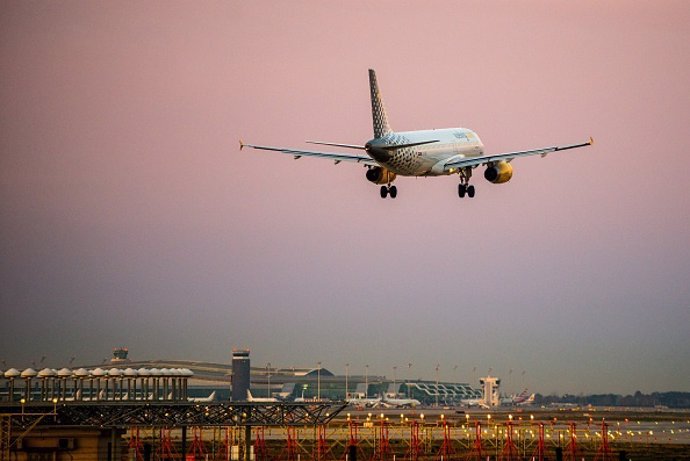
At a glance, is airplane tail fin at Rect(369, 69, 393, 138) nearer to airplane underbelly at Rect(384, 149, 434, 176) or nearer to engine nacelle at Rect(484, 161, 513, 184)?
airplane underbelly at Rect(384, 149, 434, 176)

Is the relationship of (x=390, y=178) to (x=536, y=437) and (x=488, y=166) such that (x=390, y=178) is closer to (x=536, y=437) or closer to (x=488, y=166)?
(x=488, y=166)

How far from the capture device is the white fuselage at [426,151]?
114m

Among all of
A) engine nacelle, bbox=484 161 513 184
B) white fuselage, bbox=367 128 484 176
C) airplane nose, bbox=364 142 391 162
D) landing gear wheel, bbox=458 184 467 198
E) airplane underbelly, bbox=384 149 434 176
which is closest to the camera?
airplane nose, bbox=364 142 391 162

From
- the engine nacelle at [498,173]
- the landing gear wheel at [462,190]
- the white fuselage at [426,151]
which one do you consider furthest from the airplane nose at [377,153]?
the engine nacelle at [498,173]

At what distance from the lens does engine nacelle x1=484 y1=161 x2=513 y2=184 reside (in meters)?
120

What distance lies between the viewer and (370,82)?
124938 mm

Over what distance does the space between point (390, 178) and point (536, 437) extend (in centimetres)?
5174

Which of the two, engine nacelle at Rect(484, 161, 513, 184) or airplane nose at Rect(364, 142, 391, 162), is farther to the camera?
engine nacelle at Rect(484, 161, 513, 184)

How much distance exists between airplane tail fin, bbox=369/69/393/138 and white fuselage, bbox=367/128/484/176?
140 inches

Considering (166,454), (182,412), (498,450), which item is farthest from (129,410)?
(498,450)

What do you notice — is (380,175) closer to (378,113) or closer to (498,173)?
(378,113)

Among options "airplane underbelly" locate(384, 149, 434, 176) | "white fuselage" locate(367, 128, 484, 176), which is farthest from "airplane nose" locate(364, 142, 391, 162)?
"airplane underbelly" locate(384, 149, 434, 176)

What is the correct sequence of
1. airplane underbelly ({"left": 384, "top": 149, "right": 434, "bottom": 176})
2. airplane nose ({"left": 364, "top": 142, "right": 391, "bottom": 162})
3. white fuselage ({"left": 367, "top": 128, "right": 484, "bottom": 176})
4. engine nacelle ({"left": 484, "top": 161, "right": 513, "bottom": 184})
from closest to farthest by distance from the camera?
airplane nose ({"left": 364, "top": 142, "right": 391, "bottom": 162}) < white fuselage ({"left": 367, "top": 128, "right": 484, "bottom": 176}) < airplane underbelly ({"left": 384, "top": 149, "right": 434, "bottom": 176}) < engine nacelle ({"left": 484, "top": 161, "right": 513, "bottom": 184})

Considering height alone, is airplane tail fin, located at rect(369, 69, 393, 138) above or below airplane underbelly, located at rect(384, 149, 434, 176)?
above
